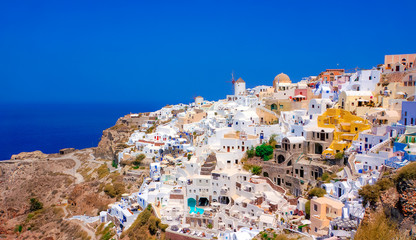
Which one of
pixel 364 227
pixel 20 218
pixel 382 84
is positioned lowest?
pixel 20 218

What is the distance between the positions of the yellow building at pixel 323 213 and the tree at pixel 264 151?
8711 millimetres

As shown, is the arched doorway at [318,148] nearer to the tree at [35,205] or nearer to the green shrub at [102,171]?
the green shrub at [102,171]

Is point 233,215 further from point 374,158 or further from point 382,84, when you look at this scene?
point 382,84

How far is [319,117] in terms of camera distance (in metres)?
30.2

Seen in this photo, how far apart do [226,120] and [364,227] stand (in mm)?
23832

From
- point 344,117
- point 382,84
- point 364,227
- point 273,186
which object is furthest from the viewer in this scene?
point 382,84

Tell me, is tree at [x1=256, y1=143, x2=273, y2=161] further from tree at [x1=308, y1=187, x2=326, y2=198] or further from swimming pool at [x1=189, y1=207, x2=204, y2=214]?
swimming pool at [x1=189, y1=207, x2=204, y2=214]

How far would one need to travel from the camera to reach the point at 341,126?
2833 cm

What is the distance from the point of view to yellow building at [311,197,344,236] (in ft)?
66.7

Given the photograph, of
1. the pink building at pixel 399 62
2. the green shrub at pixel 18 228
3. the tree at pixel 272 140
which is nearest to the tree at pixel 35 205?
the green shrub at pixel 18 228

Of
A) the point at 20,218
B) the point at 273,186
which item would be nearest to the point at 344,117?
the point at 273,186

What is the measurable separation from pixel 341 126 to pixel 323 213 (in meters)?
9.55

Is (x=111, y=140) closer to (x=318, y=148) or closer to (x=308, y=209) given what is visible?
(x=318, y=148)

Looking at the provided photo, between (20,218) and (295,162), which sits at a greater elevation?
(295,162)
